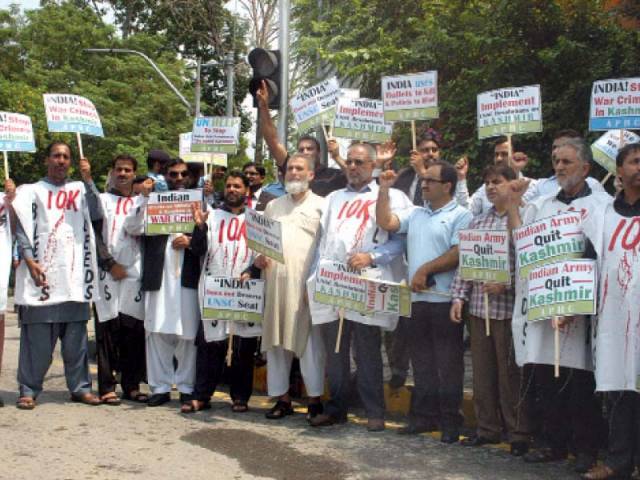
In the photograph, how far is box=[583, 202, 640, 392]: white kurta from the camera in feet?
19.7

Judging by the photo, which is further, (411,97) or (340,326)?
(411,97)

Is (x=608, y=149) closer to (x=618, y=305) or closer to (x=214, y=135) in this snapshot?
(x=618, y=305)

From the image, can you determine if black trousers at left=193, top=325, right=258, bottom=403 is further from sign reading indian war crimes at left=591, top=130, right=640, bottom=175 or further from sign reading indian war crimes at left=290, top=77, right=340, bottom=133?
sign reading indian war crimes at left=591, top=130, right=640, bottom=175

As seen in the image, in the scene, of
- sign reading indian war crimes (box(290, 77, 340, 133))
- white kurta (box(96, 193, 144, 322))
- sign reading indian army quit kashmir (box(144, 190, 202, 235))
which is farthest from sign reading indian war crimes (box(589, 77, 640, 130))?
white kurta (box(96, 193, 144, 322))

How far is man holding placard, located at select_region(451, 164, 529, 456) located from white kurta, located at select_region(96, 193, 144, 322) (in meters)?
2.88

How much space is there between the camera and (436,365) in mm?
7520

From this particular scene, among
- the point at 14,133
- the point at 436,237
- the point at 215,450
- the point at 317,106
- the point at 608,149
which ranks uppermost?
the point at 317,106

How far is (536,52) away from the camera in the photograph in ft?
50.0

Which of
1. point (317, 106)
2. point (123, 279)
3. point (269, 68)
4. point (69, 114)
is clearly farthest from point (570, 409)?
point (269, 68)

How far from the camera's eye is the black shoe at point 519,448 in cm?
692

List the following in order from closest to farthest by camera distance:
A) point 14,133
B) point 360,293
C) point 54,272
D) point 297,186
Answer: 1. point 360,293
2. point 297,186
3. point 54,272
4. point 14,133

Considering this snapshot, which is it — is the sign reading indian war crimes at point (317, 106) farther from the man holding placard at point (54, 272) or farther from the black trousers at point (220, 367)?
the black trousers at point (220, 367)

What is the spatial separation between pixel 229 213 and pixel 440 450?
2.73 meters

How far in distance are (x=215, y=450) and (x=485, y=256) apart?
2220 mm
